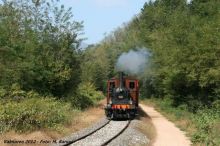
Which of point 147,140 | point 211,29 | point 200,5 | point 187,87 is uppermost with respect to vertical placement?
point 200,5

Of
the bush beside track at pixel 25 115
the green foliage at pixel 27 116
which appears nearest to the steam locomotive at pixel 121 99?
the bush beside track at pixel 25 115

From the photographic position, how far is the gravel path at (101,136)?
67.8 feet

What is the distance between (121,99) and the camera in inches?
1320

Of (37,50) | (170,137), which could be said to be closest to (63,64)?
(37,50)

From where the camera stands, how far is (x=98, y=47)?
393 feet

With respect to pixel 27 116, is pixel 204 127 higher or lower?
lower

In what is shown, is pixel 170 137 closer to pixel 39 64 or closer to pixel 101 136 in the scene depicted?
pixel 101 136

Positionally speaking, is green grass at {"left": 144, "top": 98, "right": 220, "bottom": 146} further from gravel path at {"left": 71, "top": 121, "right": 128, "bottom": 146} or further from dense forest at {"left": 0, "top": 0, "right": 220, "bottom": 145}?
gravel path at {"left": 71, "top": 121, "right": 128, "bottom": 146}

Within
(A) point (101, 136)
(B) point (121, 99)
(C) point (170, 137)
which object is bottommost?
(C) point (170, 137)

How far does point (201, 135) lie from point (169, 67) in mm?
21037

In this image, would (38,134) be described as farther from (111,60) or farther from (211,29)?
(111,60)

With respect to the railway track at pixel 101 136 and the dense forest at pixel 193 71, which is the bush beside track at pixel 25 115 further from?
the dense forest at pixel 193 71

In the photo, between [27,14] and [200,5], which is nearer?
[27,14]

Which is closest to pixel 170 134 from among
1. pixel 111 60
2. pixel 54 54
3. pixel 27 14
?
pixel 54 54
